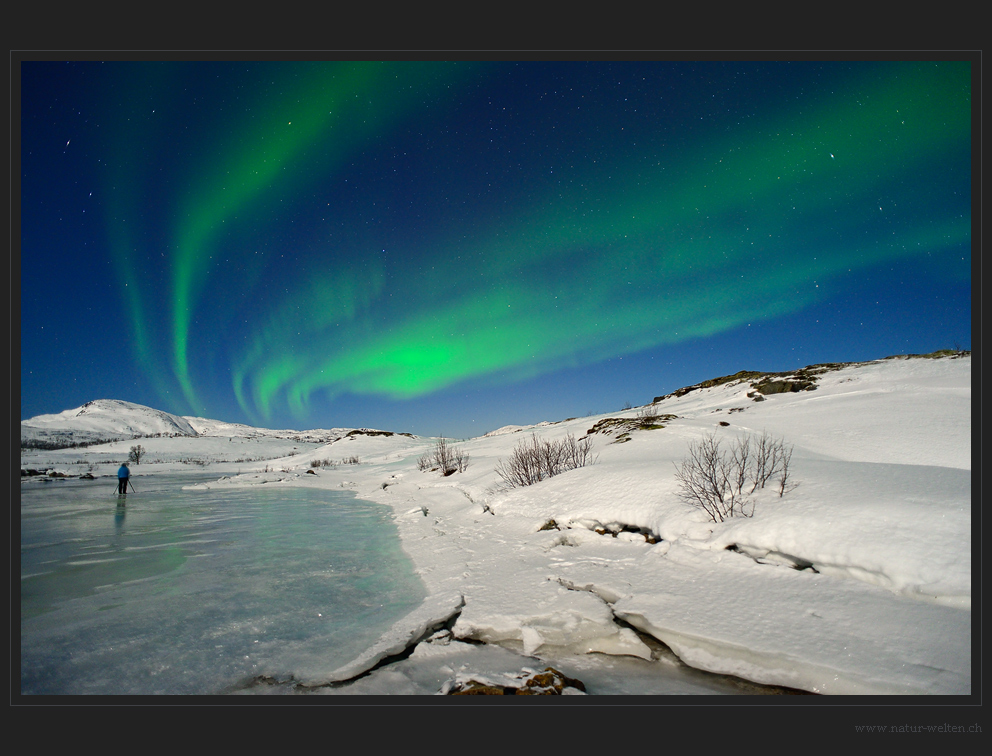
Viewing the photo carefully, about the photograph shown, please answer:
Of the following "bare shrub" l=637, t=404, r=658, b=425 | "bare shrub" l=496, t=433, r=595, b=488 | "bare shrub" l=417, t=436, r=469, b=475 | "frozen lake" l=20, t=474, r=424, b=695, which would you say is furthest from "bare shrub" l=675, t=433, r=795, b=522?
"bare shrub" l=417, t=436, r=469, b=475

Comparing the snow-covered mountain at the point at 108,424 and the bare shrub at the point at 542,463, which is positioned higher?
the bare shrub at the point at 542,463

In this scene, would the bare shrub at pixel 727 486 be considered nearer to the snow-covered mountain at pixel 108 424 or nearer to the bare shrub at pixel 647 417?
the bare shrub at pixel 647 417

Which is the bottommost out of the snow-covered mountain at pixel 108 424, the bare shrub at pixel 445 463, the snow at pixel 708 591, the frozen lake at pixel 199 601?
the snow-covered mountain at pixel 108 424

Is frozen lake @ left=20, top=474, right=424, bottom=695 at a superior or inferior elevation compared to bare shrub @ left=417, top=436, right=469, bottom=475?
superior

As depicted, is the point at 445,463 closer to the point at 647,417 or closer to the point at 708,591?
the point at 647,417

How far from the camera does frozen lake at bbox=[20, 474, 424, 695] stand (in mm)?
3408

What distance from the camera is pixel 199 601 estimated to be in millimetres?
5043

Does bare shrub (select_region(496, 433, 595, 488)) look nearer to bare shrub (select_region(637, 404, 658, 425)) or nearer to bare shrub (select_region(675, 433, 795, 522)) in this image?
bare shrub (select_region(675, 433, 795, 522))

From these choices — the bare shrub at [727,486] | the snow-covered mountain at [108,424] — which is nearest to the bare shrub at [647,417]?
the bare shrub at [727,486]

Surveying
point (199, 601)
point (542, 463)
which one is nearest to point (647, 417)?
point (542, 463)

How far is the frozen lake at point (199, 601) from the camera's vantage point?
11.2ft
